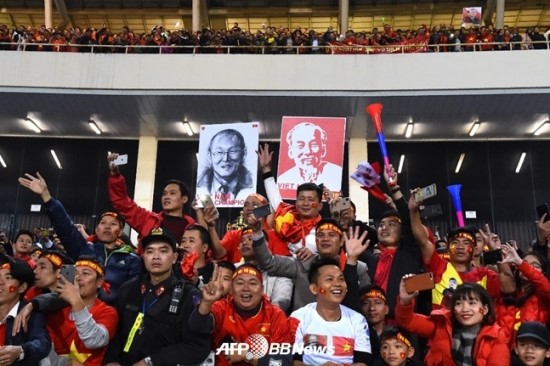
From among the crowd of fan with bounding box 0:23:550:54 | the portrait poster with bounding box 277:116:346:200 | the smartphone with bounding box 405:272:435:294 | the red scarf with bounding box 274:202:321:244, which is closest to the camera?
the smartphone with bounding box 405:272:435:294

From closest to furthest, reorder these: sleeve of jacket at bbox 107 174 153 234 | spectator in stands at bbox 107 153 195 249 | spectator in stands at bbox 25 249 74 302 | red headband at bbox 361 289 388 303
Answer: red headband at bbox 361 289 388 303, spectator in stands at bbox 25 249 74 302, spectator in stands at bbox 107 153 195 249, sleeve of jacket at bbox 107 174 153 234

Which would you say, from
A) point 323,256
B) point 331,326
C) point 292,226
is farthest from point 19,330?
point 292,226

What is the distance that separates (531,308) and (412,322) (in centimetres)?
116

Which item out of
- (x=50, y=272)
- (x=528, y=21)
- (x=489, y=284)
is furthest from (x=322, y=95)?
(x=528, y=21)

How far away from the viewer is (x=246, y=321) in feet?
11.1

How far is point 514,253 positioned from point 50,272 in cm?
352

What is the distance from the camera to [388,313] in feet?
13.2

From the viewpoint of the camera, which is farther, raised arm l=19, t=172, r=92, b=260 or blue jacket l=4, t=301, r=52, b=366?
raised arm l=19, t=172, r=92, b=260

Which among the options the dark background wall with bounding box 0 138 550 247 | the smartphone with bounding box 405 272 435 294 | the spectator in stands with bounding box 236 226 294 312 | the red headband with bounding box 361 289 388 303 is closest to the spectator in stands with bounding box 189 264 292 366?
the spectator in stands with bounding box 236 226 294 312

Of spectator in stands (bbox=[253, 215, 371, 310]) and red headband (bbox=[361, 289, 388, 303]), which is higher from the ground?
spectator in stands (bbox=[253, 215, 371, 310])

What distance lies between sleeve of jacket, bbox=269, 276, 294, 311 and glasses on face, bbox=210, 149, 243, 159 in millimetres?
4772

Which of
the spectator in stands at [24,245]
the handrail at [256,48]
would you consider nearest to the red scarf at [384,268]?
the spectator in stands at [24,245]

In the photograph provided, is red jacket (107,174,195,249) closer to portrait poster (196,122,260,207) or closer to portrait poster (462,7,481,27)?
portrait poster (196,122,260,207)

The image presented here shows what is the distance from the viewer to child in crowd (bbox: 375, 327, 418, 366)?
11.2 feet
